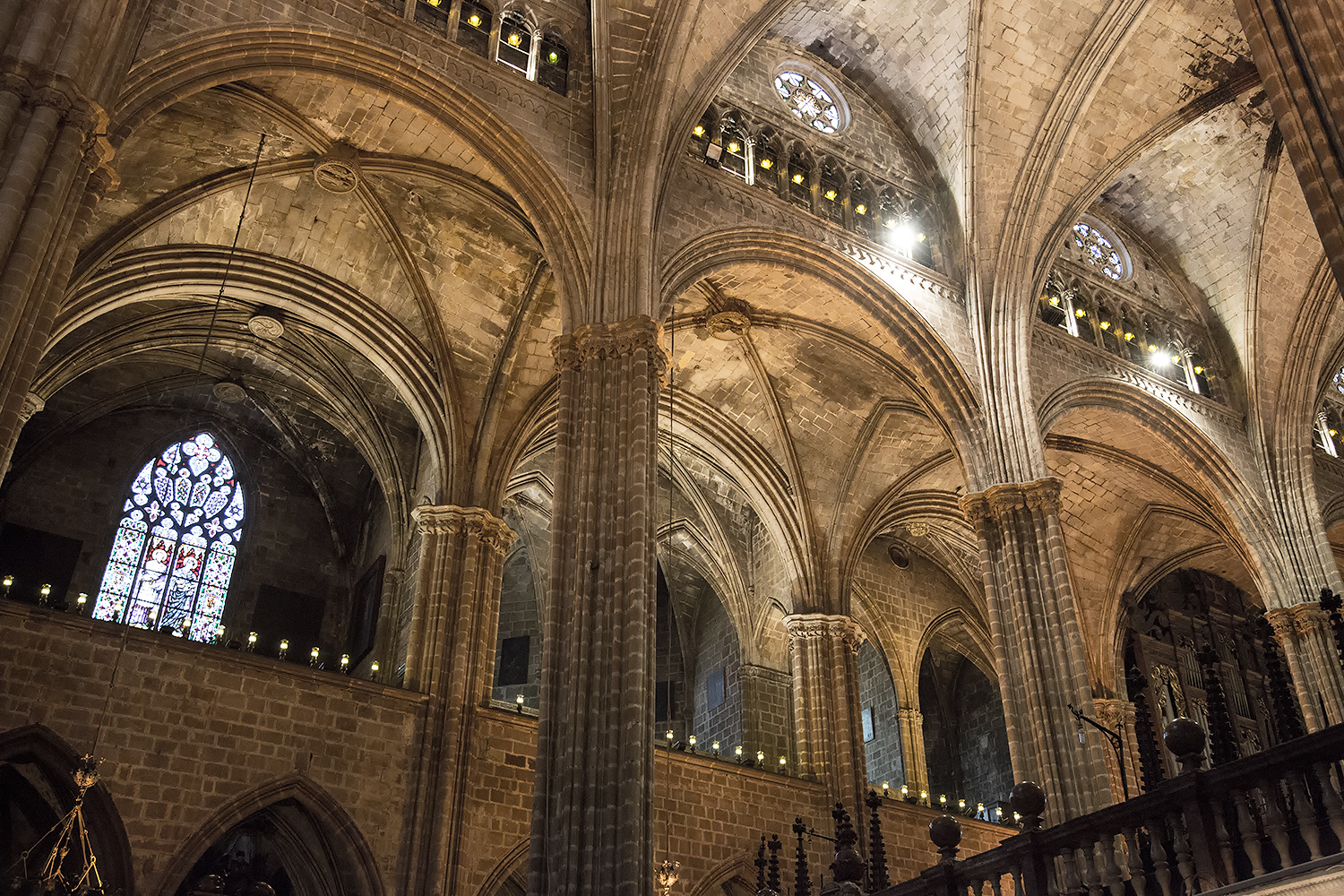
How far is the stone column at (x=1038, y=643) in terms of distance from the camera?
14352mm

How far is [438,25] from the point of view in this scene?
14594mm

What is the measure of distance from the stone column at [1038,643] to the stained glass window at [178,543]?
12.3 meters

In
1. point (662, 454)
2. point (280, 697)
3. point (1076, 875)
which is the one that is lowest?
point (1076, 875)

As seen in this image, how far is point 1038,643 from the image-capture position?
1534cm

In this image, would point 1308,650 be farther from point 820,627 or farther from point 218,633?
point 218,633

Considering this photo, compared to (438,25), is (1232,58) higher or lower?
higher

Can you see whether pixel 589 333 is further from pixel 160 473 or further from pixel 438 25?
pixel 160 473

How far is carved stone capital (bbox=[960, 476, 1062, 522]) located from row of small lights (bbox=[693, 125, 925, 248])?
467 cm

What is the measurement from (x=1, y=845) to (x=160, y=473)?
24.1 feet

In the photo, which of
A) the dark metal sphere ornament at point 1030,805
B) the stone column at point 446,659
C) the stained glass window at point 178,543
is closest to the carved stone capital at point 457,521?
the stone column at point 446,659

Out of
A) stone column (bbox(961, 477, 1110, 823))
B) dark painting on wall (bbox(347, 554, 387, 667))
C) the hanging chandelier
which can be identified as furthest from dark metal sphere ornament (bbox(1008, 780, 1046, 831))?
dark painting on wall (bbox(347, 554, 387, 667))

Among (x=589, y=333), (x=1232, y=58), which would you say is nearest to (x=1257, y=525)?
(x=1232, y=58)

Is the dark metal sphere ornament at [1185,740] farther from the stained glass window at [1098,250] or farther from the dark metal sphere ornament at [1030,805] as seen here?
the stained glass window at [1098,250]

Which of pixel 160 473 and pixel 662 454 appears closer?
pixel 160 473
